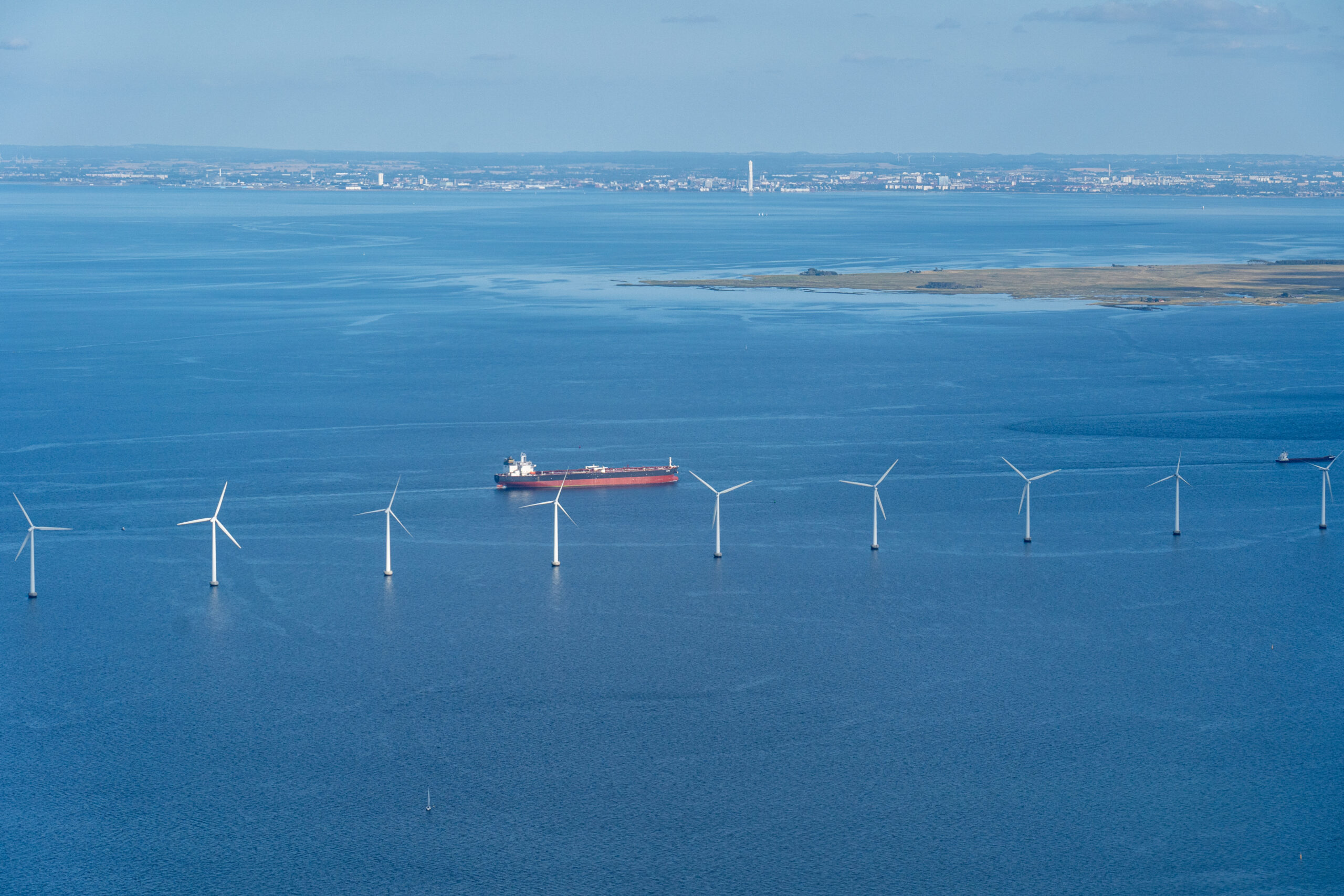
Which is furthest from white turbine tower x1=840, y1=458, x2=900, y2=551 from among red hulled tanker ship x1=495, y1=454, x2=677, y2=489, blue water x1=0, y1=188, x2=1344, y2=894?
red hulled tanker ship x1=495, y1=454, x2=677, y2=489

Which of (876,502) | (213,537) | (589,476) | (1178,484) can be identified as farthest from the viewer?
(589,476)

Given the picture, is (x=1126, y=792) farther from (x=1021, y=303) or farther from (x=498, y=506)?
(x=1021, y=303)

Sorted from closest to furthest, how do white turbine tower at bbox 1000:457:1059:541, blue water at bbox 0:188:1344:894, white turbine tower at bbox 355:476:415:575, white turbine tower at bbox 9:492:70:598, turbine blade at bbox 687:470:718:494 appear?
A: blue water at bbox 0:188:1344:894 → white turbine tower at bbox 9:492:70:598 → white turbine tower at bbox 355:476:415:575 → white turbine tower at bbox 1000:457:1059:541 → turbine blade at bbox 687:470:718:494

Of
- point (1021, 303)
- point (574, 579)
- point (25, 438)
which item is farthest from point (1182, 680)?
point (1021, 303)

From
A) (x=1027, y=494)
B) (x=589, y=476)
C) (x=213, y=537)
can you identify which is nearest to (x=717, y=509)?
(x=1027, y=494)

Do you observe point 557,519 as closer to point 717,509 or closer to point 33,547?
point 717,509

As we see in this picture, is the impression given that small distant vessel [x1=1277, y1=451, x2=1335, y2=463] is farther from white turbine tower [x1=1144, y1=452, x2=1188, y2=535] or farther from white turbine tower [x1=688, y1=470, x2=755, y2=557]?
white turbine tower [x1=688, y1=470, x2=755, y2=557]

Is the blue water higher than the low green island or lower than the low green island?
lower

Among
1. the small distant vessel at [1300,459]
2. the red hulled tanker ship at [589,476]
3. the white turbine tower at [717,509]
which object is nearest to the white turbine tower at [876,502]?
the white turbine tower at [717,509]
